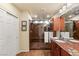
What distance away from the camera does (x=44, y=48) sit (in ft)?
18.0

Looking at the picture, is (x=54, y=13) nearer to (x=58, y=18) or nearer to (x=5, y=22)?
(x=58, y=18)

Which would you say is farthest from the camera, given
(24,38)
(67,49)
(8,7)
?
(24,38)

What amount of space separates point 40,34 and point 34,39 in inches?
21.5

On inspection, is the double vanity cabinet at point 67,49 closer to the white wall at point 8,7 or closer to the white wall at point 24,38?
the white wall at point 8,7

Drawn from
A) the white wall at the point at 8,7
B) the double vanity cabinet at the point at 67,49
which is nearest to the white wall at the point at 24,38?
the white wall at the point at 8,7

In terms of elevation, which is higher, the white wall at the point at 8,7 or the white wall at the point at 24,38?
the white wall at the point at 8,7

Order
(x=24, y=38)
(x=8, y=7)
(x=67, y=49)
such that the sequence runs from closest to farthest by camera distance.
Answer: (x=67, y=49) → (x=8, y=7) → (x=24, y=38)

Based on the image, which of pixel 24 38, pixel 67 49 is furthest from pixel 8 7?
pixel 24 38

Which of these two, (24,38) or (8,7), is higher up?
(8,7)

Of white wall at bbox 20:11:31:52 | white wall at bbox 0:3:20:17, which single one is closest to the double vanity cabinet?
white wall at bbox 0:3:20:17

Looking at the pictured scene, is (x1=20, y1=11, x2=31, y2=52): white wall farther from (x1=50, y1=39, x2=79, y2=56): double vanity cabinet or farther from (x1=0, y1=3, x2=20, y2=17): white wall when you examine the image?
(x1=50, y1=39, x2=79, y2=56): double vanity cabinet

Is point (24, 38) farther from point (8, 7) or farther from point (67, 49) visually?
point (67, 49)

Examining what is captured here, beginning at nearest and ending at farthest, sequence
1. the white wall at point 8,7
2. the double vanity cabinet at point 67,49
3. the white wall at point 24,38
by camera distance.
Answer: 1. the double vanity cabinet at point 67,49
2. the white wall at point 8,7
3. the white wall at point 24,38

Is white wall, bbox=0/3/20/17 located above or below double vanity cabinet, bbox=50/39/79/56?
above
